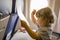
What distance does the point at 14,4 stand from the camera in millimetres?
1552

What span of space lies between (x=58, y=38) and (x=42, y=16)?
20.6 inches

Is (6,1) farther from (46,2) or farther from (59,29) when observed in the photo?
(59,29)

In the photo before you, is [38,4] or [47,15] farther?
[38,4]

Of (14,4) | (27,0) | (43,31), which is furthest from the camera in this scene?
(27,0)

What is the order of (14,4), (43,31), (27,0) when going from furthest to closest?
(27,0)
(14,4)
(43,31)

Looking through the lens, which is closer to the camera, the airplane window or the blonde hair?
the blonde hair

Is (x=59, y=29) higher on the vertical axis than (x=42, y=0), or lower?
lower

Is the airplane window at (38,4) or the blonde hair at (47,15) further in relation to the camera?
the airplane window at (38,4)

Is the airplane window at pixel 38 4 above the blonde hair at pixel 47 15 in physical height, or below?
above

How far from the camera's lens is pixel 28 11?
1860mm

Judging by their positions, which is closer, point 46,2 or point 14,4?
point 14,4

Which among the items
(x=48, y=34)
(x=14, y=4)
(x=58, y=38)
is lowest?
(x=58, y=38)

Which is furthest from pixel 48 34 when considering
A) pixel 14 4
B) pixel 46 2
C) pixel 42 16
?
pixel 46 2

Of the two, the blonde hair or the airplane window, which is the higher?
the airplane window
